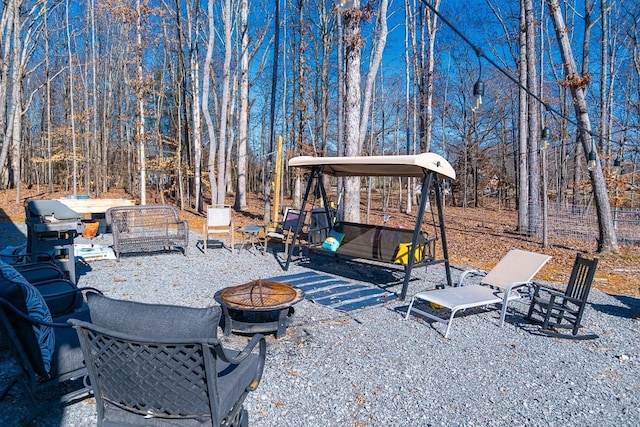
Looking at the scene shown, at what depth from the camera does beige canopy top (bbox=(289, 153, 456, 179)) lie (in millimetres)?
5383

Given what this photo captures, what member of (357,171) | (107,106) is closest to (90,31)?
(107,106)

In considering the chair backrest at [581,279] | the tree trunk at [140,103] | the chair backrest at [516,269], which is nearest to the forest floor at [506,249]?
the tree trunk at [140,103]

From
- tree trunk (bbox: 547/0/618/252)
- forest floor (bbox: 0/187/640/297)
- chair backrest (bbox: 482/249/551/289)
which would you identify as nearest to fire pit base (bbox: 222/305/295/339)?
chair backrest (bbox: 482/249/551/289)

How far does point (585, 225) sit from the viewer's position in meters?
10.8

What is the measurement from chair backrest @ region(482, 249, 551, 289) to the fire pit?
263 cm

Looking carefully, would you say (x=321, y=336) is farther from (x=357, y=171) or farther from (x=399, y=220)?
(x=399, y=220)

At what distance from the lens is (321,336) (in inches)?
161

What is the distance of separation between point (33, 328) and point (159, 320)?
1102 millimetres

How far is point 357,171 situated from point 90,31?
1845 cm

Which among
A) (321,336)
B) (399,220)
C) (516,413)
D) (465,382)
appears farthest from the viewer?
(399,220)

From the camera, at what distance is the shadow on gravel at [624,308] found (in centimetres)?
513

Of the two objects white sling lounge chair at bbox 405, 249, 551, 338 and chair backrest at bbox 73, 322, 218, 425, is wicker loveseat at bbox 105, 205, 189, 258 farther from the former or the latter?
chair backrest at bbox 73, 322, 218, 425

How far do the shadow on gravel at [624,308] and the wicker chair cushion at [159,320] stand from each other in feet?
17.9

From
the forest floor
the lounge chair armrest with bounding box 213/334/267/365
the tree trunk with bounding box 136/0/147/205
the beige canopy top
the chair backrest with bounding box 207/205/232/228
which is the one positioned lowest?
the forest floor
